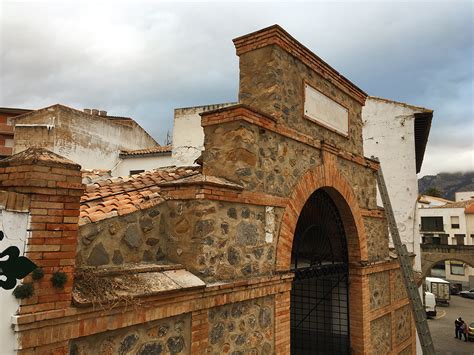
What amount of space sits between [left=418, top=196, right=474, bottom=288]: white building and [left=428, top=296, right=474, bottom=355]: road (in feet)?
19.7

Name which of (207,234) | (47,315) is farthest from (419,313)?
(47,315)

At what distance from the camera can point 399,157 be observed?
14.1 metres

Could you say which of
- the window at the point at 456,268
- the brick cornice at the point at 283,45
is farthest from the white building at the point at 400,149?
the window at the point at 456,268

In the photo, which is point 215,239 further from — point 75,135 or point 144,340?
point 75,135

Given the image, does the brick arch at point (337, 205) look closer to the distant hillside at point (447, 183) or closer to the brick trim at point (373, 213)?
the brick trim at point (373, 213)

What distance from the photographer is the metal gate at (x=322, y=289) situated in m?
7.30

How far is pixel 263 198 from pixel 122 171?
628 inches

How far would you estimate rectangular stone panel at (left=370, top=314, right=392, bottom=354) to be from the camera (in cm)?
757

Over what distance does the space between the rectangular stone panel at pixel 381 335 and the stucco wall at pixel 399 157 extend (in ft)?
20.6

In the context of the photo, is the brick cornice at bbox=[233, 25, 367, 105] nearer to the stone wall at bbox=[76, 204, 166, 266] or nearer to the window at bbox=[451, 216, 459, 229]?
the stone wall at bbox=[76, 204, 166, 266]

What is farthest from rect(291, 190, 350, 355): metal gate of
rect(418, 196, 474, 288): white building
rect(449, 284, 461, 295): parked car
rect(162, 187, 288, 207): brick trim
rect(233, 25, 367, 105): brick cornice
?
rect(418, 196, 474, 288): white building

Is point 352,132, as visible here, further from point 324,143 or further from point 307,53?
point 307,53

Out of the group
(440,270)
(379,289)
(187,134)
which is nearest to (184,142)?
(187,134)

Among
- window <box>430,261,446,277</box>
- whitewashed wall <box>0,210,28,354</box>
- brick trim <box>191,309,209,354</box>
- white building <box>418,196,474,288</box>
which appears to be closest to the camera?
whitewashed wall <box>0,210,28,354</box>
